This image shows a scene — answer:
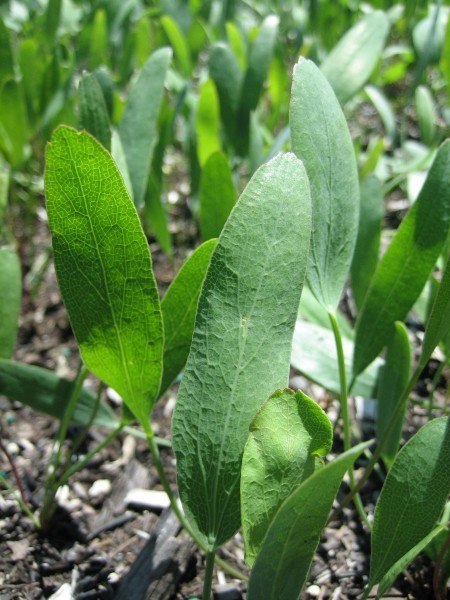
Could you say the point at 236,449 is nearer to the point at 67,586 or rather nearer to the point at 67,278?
the point at 67,278

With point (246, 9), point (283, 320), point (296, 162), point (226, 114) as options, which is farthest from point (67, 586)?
point (246, 9)

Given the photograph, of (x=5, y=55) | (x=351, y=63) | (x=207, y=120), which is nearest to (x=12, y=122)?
(x=5, y=55)

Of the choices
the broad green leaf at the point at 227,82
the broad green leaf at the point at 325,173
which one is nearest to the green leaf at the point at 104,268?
the broad green leaf at the point at 325,173

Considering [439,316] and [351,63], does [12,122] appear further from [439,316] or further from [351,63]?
[439,316]

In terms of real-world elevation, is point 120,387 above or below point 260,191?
below

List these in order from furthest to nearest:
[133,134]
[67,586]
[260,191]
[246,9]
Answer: [246,9] → [133,134] → [67,586] → [260,191]

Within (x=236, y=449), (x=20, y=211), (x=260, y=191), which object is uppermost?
(x=260, y=191)

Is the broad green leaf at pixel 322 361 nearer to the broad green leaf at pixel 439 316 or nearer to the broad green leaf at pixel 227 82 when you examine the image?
the broad green leaf at pixel 439 316

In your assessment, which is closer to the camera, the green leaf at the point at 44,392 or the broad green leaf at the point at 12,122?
the green leaf at the point at 44,392
